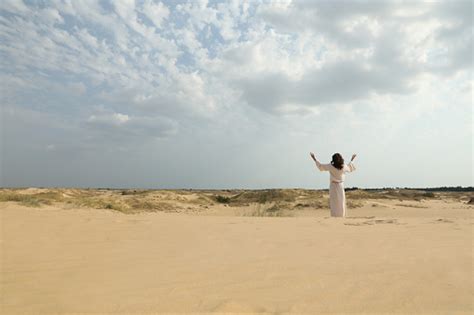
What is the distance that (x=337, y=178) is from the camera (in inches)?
343

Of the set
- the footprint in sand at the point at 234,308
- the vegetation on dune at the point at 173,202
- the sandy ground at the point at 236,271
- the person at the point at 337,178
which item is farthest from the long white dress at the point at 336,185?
the footprint in sand at the point at 234,308

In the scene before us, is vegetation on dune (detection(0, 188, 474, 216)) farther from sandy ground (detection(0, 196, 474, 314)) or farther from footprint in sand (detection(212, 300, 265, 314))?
footprint in sand (detection(212, 300, 265, 314))

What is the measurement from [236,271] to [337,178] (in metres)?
6.42

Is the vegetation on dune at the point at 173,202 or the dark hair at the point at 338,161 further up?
the dark hair at the point at 338,161

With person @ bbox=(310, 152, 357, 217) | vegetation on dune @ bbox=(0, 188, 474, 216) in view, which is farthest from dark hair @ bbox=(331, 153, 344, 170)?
vegetation on dune @ bbox=(0, 188, 474, 216)

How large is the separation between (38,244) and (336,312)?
3391 mm

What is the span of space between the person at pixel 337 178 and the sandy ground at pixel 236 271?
3.73 metres

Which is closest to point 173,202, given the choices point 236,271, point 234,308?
point 236,271

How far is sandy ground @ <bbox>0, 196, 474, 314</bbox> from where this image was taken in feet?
6.80

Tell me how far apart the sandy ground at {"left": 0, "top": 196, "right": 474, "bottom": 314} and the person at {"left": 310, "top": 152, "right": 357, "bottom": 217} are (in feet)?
12.2

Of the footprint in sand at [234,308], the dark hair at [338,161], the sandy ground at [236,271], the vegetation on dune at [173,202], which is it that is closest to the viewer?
the footprint in sand at [234,308]

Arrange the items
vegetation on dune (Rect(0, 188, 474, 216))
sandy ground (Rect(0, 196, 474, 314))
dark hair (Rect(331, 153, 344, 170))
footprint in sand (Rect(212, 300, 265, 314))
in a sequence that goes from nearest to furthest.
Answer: footprint in sand (Rect(212, 300, 265, 314))
sandy ground (Rect(0, 196, 474, 314))
dark hair (Rect(331, 153, 344, 170))
vegetation on dune (Rect(0, 188, 474, 216))

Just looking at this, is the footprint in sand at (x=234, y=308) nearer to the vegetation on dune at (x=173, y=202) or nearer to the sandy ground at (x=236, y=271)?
the sandy ground at (x=236, y=271)

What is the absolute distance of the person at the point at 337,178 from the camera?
28.2 feet
